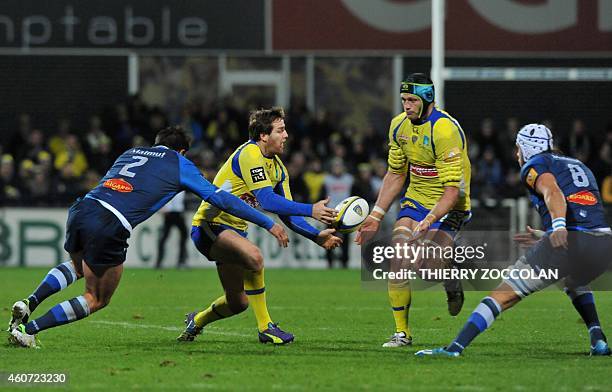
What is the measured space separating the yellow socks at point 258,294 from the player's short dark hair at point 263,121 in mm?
1232

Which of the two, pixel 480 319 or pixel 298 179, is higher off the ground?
pixel 298 179

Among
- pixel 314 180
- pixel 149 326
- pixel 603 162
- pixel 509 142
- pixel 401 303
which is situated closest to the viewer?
pixel 401 303

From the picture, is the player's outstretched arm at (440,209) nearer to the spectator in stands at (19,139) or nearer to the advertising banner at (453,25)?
the advertising banner at (453,25)

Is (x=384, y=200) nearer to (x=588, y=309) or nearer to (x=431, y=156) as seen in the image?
(x=431, y=156)

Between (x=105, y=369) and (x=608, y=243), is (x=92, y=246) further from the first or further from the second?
(x=608, y=243)

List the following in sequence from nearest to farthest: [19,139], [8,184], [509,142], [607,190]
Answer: [607,190] < [8,184] < [19,139] < [509,142]

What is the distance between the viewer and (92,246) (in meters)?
10.4

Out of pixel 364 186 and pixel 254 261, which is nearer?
pixel 254 261

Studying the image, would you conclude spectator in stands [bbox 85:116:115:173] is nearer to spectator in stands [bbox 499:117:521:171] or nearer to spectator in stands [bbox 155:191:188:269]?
spectator in stands [bbox 155:191:188:269]

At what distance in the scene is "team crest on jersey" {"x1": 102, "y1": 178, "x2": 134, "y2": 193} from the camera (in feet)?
34.8

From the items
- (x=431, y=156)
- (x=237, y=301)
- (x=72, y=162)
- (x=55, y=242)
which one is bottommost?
(x=55, y=242)

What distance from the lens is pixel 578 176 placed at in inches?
402

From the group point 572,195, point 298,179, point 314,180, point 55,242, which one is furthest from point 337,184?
point 572,195

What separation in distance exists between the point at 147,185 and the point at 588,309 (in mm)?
3801
